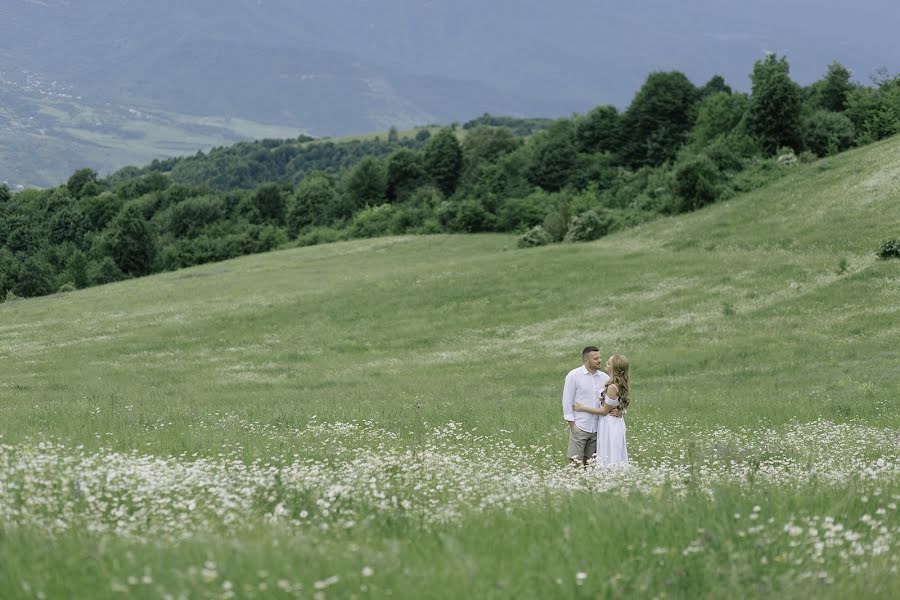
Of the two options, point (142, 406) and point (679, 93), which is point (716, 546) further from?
point (679, 93)

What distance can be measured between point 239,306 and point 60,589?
50.0 m

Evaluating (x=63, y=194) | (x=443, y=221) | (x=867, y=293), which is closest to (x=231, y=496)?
(x=867, y=293)

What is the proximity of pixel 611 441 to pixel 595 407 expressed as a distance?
2.72 feet

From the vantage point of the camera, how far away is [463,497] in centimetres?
894

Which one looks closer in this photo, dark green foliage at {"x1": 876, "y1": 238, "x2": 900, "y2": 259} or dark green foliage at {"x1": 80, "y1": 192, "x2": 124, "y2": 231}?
dark green foliage at {"x1": 876, "y1": 238, "x2": 900, "y2": 259}

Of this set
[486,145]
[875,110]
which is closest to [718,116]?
[875,110]

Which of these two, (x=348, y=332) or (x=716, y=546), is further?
(x=348, y=332)

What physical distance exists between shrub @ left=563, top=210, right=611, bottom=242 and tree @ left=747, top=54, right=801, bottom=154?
63.8ft

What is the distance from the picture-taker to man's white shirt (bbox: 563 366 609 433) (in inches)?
589

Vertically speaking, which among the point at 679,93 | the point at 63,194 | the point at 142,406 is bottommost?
the point at 142,406

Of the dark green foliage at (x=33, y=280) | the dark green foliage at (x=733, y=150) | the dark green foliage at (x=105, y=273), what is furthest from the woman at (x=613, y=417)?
the dark green foliage at (x=33, y=280)

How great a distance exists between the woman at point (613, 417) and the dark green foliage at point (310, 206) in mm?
133428

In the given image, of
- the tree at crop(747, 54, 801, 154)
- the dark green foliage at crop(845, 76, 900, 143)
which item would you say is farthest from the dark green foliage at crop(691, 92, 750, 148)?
the tree at crop(747, 54, 801, 154)

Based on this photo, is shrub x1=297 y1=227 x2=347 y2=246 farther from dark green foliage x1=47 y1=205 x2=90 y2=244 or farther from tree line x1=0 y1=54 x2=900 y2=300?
dark green foliage x1=47 y1=205 x2=90 y2=244
